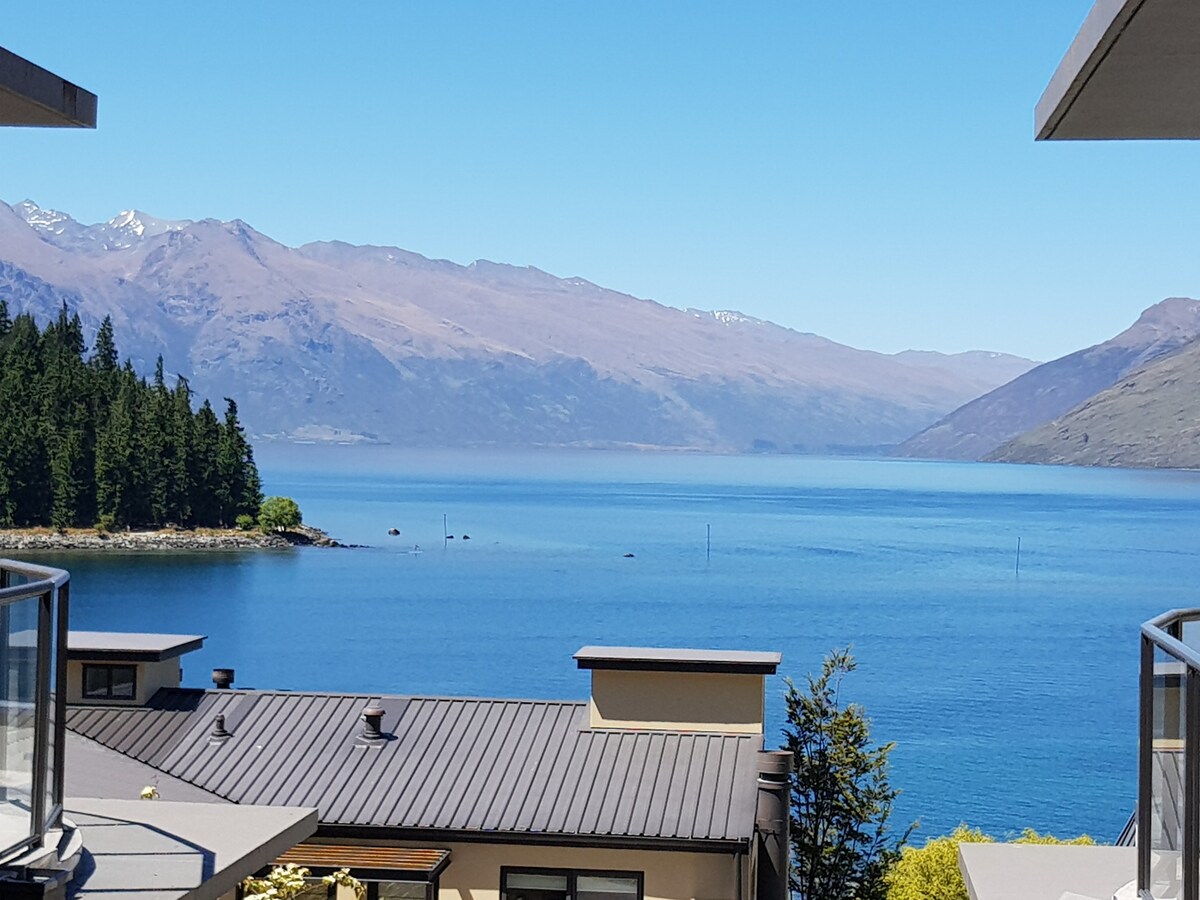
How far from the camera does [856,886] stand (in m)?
20.8

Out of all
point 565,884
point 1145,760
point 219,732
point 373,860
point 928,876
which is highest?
point 1145,760

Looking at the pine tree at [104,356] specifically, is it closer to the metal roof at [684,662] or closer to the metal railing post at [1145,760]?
the metal roof at [684,662]

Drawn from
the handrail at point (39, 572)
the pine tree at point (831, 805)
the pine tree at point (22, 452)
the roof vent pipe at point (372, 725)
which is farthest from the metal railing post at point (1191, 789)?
the pine tree at point (22, 452)

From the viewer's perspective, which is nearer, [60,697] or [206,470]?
[60,697]

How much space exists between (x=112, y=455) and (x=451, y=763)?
86.3 m

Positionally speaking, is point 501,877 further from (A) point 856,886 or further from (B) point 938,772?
(B) point 938,772

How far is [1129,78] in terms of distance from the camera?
136 inches

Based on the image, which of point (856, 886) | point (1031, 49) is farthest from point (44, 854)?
point (1031, 49)

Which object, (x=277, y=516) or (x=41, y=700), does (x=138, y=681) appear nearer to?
(x=41, y=700)

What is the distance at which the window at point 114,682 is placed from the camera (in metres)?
14.6

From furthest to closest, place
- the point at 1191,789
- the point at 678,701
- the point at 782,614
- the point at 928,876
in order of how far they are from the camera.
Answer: the point at 782,614 → the point at 928,876 → the point at 678,701 → the point at 1191,789

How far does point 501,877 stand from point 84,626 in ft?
184

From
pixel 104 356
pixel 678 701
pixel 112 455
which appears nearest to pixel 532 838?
pixel 678 701

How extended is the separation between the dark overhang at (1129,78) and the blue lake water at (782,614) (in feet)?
112
